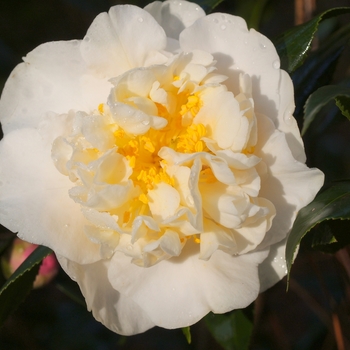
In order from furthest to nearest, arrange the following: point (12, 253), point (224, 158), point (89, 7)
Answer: point (89, 7)
point (12, 253)
point (224, 158)

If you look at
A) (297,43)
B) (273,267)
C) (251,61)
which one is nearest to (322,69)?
(297,43)

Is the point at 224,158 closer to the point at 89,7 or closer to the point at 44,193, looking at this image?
the point at 44,193

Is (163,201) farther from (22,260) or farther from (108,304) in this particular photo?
(22,260)

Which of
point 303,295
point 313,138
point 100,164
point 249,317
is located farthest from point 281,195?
point 303,295

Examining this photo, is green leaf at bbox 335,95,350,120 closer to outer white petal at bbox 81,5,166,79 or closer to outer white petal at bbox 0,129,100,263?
outer white petal at bbox 81,5,166,79

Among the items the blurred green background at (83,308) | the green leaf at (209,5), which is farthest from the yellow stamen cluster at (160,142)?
the blurred green background at (83,308)
